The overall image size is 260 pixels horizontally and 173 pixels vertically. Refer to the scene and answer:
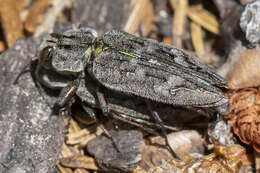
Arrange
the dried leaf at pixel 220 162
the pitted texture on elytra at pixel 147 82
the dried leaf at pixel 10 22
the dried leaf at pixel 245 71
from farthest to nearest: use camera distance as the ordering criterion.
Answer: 1. the dried leaf at pixel 10 22
2. the dried leaf at pixel 245 71
3. the pitted texture on elytra at pixel 147 82
4. the dried leaf at pixel 220 162

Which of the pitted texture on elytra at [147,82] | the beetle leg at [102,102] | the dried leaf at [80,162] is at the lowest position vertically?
the dried leaf at [80,162]

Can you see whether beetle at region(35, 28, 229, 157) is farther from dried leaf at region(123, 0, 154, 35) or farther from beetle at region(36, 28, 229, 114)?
dried leaf at region(123, 0, 154, 35)

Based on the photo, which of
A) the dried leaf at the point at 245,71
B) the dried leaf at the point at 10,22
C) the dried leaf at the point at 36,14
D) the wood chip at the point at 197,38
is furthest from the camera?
the dried leaf at the point at 36,14

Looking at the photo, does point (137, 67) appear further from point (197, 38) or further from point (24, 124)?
point (197, 38)

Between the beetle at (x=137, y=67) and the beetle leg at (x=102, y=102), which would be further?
the beetle leg at (x=102, y=102)

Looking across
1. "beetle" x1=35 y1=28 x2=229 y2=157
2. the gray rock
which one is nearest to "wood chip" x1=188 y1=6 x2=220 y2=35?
"beetle" x1=35 y1=28 x2=229 y2=157

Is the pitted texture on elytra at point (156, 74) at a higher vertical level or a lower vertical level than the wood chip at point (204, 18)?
lower

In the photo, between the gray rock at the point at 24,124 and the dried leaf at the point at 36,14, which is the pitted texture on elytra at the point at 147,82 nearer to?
the gray rock at the point at 24,124

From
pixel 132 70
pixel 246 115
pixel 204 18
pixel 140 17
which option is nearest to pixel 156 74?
pixel 132 70

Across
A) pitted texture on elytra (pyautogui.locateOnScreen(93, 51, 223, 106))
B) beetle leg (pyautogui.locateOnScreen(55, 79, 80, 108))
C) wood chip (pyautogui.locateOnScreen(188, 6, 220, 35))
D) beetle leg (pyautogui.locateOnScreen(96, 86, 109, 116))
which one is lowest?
beetle leg (pyautogui.locateOnScreen(55, 79, 80, 108))

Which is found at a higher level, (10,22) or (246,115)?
(246,115)

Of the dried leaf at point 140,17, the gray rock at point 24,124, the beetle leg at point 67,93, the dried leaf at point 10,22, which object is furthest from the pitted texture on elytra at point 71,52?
the dried leaf at point 10,22

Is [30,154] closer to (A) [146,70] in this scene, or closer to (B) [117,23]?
(A) [146,70]
